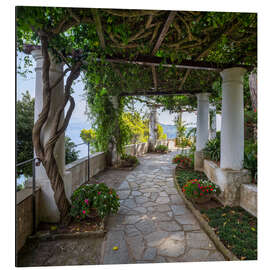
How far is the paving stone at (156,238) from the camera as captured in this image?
163 centimetres

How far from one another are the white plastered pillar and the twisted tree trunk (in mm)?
1931

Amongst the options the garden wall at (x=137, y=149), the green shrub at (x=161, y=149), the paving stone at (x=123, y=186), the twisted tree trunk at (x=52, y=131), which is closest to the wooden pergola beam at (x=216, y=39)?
the twisted tree trunk at (x=52, y=131)

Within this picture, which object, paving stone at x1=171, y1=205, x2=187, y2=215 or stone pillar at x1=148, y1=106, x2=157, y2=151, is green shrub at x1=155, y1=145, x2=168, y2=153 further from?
paving stone at x1=171, y1=205, x2=187, y2=215

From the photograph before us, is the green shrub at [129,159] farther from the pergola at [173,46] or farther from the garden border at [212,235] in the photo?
the pergola at [173,46]

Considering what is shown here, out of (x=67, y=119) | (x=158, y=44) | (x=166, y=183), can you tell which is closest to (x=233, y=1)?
(x=158, y=44)

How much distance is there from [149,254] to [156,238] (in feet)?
0.83

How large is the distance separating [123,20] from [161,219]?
237 cm

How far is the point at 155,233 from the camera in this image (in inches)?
71.4

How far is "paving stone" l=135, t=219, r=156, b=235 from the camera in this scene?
1877 millimetres

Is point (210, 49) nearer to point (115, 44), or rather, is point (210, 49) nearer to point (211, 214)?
point (115, 44)

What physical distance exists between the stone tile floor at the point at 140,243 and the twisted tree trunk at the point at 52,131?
1.42 feet

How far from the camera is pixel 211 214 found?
202 centimetres

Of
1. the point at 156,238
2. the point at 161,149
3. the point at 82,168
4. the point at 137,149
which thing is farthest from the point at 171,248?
the point at 161,149
